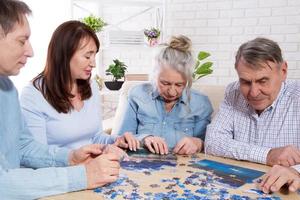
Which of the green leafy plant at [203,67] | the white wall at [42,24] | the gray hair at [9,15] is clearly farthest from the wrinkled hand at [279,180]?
the white wall at [42,24]

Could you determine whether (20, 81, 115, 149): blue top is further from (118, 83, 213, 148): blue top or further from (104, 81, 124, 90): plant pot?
(104, 81, 124, 90): plant pot

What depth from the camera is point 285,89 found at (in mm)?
1942

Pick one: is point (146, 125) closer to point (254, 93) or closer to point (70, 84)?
point (70, 84)

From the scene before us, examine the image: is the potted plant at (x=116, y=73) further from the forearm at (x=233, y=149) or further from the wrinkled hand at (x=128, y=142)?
the forearm at (x=233, y=149)

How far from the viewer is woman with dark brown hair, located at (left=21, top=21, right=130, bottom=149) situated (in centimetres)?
197

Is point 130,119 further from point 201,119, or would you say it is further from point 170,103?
point 201,119

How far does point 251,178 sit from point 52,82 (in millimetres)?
1204

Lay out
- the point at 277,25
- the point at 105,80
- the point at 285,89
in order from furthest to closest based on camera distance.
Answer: the point at 105,80, the point at 277,25, the point at 285,89

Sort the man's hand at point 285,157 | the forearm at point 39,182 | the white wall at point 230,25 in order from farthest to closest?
the white wall at point 230,25, the man's hand at point 285,157, the forearm at point 39,182

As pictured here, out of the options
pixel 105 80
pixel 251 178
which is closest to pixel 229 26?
pixel 105 80

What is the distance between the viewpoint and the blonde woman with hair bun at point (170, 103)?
7.32ft

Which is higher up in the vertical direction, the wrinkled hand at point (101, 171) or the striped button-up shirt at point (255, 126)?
the striped button-up shirt at point (255, 126)

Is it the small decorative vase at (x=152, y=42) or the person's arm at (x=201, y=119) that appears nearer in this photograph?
the person's arm at (x=201, y=119)

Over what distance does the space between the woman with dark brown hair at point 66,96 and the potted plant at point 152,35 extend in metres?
1.94
